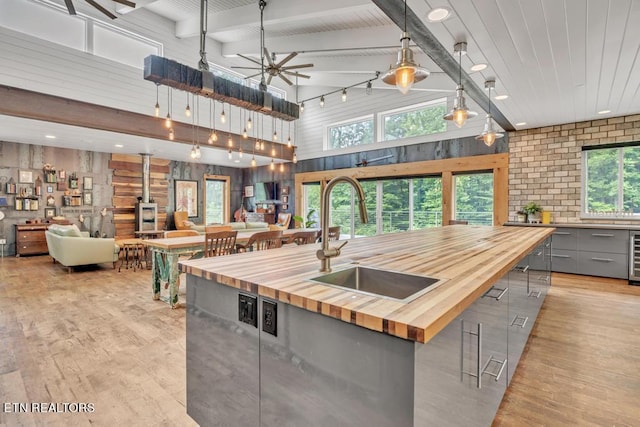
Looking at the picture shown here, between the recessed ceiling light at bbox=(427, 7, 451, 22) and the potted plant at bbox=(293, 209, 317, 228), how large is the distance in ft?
21.6

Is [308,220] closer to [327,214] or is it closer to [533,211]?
[533,211]

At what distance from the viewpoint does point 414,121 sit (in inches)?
290

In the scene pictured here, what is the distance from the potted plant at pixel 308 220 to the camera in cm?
879

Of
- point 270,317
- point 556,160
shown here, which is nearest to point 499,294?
point 270,317

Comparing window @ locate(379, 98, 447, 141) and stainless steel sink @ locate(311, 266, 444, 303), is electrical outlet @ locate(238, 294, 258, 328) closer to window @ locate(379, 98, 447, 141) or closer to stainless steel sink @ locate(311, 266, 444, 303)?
stainless steel sink @ locate(311, 266, 444, 303)

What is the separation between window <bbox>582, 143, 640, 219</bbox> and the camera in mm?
5129

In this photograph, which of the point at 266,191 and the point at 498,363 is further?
the point at 266,191

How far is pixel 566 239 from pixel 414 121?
3894mm

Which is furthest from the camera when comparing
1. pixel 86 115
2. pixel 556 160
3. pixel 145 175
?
pixel 145 175

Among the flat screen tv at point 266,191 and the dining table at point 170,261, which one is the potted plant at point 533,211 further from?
the flat screen tv at point 266,191

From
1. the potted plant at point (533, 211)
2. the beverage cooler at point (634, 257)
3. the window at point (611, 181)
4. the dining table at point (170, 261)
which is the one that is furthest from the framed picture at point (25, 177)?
the beverage cooler at point (634, 257)

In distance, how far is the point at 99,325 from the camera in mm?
3092

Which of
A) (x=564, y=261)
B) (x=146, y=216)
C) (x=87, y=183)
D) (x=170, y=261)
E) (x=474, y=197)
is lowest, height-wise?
(x=564, y=261)

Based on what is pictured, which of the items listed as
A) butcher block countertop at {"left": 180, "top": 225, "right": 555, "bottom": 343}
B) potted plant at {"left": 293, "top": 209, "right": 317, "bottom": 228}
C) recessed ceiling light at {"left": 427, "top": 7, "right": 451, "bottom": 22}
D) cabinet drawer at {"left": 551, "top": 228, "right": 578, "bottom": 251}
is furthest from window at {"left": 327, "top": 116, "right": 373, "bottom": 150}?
butcher block countertop at {"left": 180, "top": 225, "right": 555, "bottom": 343}
